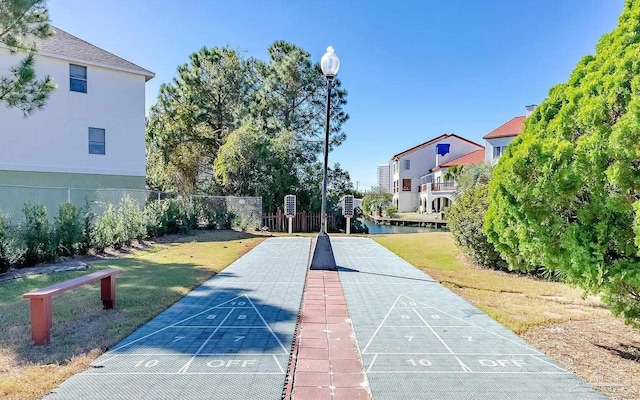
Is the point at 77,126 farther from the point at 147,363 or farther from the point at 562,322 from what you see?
the point at 562,322

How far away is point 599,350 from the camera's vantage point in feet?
14.0

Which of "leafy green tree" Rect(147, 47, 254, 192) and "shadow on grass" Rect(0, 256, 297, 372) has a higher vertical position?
"leafy green tree" Rect(147, 47, 254, 192)

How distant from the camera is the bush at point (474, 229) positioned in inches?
387

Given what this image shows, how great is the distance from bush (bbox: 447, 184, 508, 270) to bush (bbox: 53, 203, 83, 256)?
10.7m

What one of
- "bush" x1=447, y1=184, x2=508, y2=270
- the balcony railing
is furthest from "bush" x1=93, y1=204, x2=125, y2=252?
the balcony railing

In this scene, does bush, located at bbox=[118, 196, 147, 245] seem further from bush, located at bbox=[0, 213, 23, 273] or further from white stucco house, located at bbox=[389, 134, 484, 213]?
white stucco house, located at bbox=[389, 134, 484, 213]

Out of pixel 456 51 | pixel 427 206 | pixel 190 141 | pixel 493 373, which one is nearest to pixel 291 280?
pixel 493 373

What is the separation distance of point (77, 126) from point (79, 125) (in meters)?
0.09

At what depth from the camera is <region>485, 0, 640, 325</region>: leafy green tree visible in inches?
136

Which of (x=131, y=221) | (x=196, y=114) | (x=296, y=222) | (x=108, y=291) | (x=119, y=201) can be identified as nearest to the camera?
(x=108, y=291)

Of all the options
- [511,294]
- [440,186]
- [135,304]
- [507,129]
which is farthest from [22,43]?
[440,186]

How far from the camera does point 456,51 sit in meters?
16.7

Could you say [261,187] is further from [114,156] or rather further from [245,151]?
[114,156]

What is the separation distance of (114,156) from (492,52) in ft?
59.8
